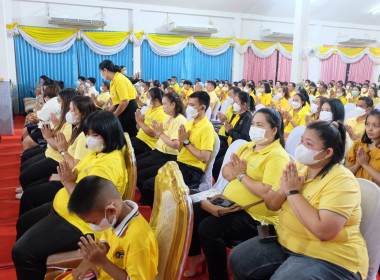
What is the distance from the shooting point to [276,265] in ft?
5.20

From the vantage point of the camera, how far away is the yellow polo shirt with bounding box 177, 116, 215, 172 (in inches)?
105

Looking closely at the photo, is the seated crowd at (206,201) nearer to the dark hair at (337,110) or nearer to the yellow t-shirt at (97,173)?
the yellow t-shirt at (97,173)

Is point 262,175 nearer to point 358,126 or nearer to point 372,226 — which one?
point 372,226

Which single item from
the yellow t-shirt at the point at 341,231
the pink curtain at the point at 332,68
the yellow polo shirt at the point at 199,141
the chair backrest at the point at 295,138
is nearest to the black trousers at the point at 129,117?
the yellow polo shirt at the point at 199,141

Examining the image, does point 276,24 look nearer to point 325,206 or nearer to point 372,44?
point 372,44

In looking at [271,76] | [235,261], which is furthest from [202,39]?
[235,261]

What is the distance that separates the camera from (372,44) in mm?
14016

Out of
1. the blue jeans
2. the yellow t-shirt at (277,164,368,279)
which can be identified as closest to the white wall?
the blue jeans

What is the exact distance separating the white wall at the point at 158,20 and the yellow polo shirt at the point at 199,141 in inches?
265

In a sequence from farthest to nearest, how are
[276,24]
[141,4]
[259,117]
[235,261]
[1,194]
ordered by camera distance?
[276,24], [141,4], [1,194], [259,117], [235,261]

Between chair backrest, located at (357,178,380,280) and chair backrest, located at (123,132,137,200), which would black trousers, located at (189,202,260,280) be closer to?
chair backrest, located at (123,132,137,200)

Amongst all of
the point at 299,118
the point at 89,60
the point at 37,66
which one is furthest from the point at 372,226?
the point at 37,66

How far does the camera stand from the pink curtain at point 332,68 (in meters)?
13.5

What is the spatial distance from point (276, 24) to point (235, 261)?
12.4m
